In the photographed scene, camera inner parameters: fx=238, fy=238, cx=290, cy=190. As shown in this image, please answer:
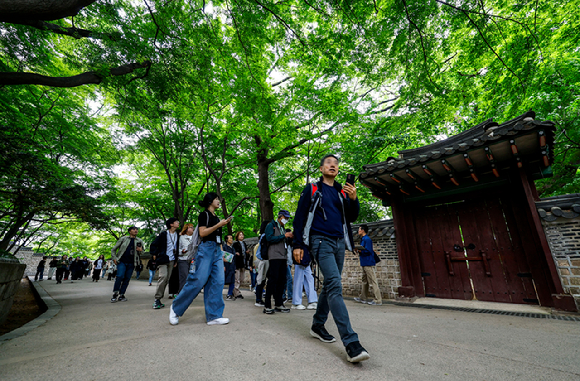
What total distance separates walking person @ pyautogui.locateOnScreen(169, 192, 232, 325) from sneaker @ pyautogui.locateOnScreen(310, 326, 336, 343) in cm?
132

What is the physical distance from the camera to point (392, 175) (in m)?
6.04

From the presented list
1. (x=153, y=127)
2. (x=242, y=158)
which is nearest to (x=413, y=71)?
(x=242, y=158)

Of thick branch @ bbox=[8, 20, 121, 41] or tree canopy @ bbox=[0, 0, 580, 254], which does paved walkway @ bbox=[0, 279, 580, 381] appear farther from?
thick branch @ bbox=[8, 20, 121, 41]

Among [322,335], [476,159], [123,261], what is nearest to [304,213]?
[322,335]

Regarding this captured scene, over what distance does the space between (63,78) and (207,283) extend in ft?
14.8

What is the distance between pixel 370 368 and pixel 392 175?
16.2 ft

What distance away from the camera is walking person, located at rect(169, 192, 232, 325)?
326cm

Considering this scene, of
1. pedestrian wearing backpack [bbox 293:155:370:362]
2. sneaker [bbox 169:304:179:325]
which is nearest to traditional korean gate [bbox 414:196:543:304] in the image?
pedestrian wearing backpack [bbox 293:155:370:362]

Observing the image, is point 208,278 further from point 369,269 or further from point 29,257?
point 29,257

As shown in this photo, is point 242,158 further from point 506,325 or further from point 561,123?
point 561,123

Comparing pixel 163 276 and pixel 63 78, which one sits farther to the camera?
pixel 163 276

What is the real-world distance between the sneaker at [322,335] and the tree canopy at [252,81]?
4654 millimetres

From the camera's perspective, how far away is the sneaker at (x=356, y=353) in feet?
6.12

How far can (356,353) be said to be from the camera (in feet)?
6.22
